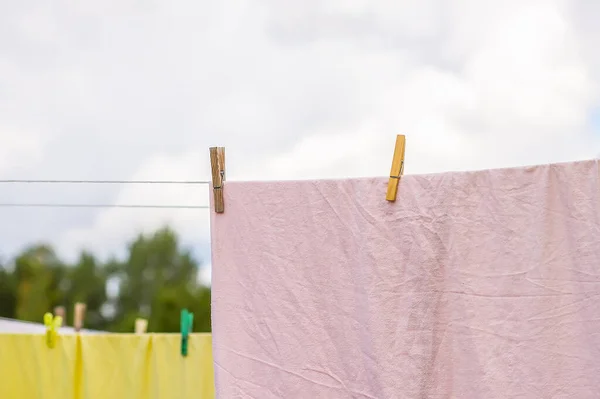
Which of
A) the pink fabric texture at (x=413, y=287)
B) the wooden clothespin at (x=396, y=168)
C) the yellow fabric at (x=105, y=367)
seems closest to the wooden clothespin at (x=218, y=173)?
the pink fabric texture at (x=413, y=287)

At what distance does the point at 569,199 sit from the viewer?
1.45 meters

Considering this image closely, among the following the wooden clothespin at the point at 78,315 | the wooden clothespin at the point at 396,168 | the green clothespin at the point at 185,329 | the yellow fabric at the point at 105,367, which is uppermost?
the wooden clothespin at the point at 396,168

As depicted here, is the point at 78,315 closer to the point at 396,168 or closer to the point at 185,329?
the point at 185,329

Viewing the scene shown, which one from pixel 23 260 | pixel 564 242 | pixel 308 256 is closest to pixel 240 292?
pixel 308 256

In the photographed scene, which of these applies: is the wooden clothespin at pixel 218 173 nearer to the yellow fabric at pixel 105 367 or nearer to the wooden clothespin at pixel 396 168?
the wooden clothespin at pixel 396 168

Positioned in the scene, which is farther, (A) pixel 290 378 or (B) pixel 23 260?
(B) pixel 23 260

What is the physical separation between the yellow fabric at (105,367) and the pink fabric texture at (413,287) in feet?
3.99

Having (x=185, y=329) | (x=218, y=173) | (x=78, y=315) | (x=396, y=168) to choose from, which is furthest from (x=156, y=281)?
(x=396, y=168)

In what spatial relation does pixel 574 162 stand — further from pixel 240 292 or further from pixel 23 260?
pixel 23 260

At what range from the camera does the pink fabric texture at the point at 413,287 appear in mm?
1438

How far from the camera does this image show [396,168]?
1606 millimetres

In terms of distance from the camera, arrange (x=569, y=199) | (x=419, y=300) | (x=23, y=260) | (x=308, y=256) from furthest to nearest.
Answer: (x=23, y=260) < (x=308, y=256) < (x=419, y=300) < (x=569, y=199)

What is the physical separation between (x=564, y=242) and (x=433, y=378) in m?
0.34

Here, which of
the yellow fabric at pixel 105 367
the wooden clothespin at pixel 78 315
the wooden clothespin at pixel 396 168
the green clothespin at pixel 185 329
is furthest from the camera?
the wooden clothespin at pixel 78 315
